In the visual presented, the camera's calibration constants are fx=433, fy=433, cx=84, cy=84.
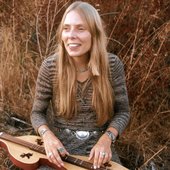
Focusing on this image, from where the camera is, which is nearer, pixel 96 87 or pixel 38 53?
pixel 96 87

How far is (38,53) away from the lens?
3.43m

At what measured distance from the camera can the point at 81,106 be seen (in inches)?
89.6

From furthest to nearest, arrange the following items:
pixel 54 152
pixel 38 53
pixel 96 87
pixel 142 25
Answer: pixel 38 53 < pixel 142 25 < pixel 96 87 < pixel 54 152

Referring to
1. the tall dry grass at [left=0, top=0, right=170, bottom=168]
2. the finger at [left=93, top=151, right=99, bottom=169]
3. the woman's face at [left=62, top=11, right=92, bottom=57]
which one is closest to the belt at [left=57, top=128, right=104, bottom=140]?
the finger at [left=93, top=151, right=99, bottom=169]

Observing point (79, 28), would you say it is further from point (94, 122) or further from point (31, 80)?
point (31, 80)

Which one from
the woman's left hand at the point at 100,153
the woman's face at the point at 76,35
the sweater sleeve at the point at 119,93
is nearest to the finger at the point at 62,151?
the woman's left hand at the point at 100,153

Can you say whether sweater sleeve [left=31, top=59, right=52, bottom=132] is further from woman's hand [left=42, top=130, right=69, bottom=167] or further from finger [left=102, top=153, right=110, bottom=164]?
finger [left=102, top=153, right=110, bottom=164]

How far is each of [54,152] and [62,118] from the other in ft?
0.90

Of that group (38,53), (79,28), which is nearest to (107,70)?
(79,28)

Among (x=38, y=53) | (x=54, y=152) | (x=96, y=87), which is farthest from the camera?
(x=38, y=53)

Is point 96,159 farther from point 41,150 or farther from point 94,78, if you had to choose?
point 94,78

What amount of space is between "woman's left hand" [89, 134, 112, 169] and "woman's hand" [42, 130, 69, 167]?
144 mm

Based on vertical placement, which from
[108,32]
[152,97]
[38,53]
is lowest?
[152,97]

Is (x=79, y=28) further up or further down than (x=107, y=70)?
further up
